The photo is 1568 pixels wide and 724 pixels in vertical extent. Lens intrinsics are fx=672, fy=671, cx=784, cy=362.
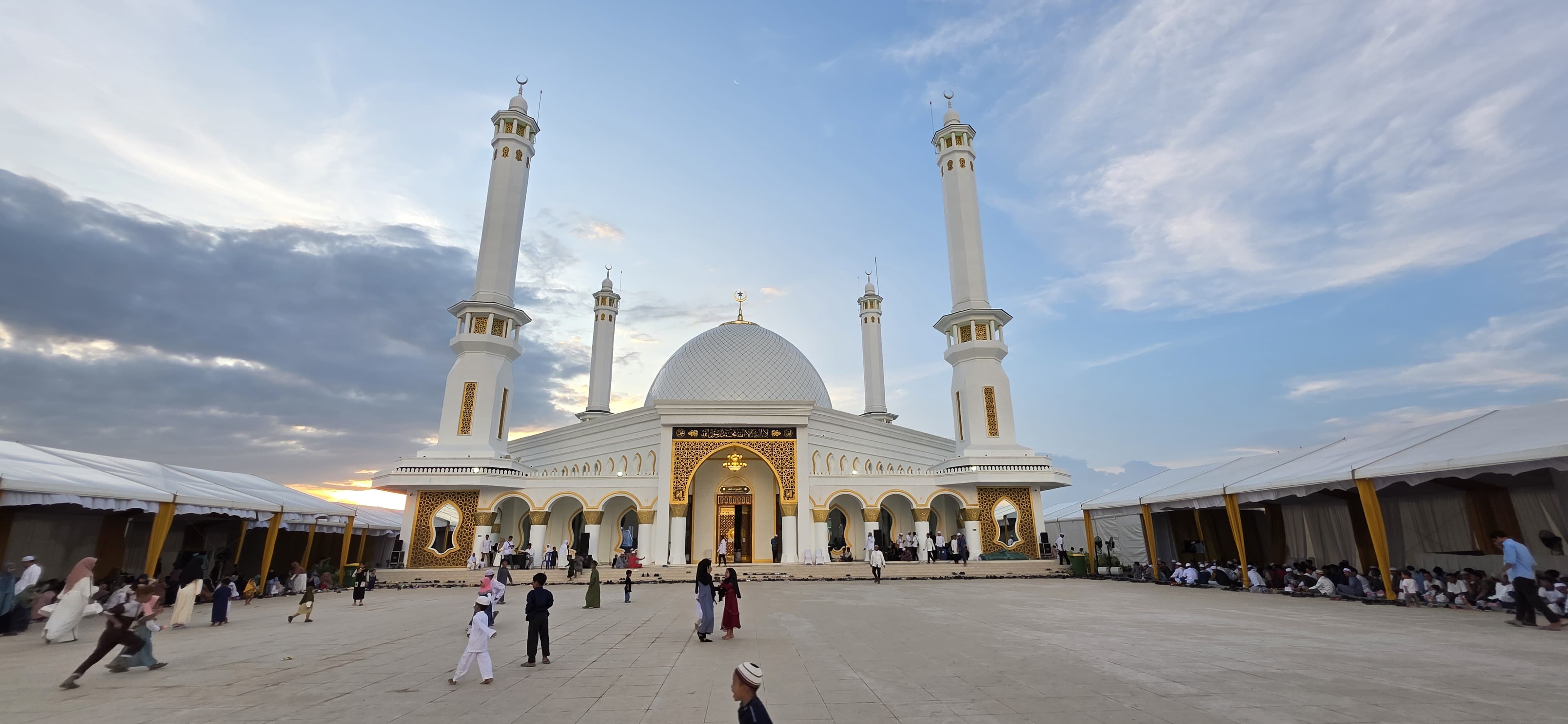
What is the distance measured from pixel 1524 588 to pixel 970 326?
17.7 meters

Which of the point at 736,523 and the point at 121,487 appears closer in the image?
the point at 121,487

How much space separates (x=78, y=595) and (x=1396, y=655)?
13.9 metres

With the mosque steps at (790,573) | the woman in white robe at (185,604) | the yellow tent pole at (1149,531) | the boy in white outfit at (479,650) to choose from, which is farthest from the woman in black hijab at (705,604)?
the yellow tent pole at (1149,531)

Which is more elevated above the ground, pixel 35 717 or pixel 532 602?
pixel 532 602

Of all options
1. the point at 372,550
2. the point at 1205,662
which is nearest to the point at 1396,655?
the point at 1205,662

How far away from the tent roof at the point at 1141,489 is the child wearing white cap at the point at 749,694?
16527 mm

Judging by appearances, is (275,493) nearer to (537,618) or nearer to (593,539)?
(593,539)

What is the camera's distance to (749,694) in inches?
103

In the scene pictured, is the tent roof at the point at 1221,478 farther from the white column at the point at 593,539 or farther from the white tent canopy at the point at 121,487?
the white tent canopy at the point at 121,487

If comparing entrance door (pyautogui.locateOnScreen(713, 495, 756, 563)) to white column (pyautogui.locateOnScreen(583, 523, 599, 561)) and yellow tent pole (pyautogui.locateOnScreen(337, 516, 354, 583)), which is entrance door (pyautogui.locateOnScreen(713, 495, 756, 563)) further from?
yellow tent pole (pyautogui.locateOnScreen(337, 516, 354, 583))

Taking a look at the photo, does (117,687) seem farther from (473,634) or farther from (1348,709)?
(1348,709)

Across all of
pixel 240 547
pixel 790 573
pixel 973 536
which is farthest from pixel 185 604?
pixel 973 536

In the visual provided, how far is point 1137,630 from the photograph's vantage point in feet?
25.5

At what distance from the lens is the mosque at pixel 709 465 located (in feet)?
70.2
